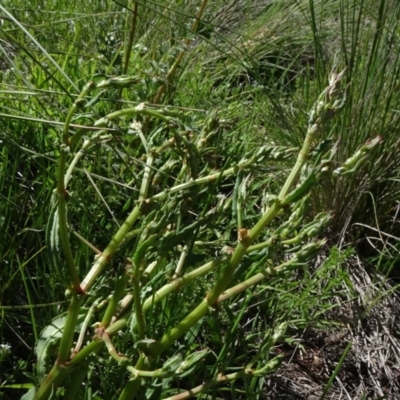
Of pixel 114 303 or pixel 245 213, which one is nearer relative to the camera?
pixel 114 303

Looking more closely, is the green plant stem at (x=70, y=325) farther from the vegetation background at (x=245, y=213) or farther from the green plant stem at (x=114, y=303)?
the vegetation background at (x=245, y=213)

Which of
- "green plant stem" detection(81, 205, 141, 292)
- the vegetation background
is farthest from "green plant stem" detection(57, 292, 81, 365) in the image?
the vegetation background

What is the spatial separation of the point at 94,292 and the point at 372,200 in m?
0.95

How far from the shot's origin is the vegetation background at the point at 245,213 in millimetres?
1164

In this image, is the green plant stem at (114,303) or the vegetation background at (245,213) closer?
the green plant stem at (114,303)

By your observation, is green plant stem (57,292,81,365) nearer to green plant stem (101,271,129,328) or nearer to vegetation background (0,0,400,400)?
green plant stem (101,271,129,328)

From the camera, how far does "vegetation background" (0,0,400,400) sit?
1.16 m

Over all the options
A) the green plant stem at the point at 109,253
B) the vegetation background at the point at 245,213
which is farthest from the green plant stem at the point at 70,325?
the vegetation background at the point at 245,213

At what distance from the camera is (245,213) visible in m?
1.38

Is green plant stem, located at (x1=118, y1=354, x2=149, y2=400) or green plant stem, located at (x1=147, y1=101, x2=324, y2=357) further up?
green plant stem, located at (x1=147, y1=101, x2=324, y2=357)

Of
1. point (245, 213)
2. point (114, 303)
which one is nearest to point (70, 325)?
point (114, 303)

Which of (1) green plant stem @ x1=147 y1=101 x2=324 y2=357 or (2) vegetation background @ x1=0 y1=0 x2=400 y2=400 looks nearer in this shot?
(1) green plant stem @ x1=147 y1=101 x2=324 y2=357

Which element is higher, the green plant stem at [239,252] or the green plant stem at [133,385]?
the green plant stem at [239,252]

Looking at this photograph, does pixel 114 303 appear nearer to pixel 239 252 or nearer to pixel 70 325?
pixel 70 325
